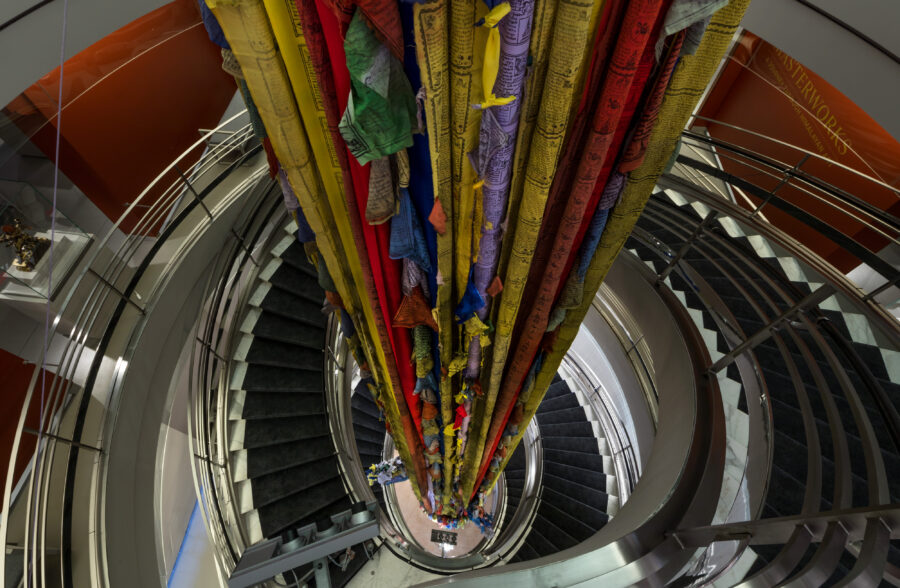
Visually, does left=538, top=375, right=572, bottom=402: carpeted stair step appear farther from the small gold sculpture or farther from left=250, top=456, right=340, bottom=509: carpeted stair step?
the small gold sculpture

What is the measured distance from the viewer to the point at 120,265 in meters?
3.20

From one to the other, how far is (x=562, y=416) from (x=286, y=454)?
6552 millimetres

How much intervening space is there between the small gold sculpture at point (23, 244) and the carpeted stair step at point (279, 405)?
221 centimetres

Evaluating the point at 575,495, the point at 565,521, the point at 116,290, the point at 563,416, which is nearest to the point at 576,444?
the point at 563,416

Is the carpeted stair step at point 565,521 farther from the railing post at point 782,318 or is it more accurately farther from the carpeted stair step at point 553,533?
the railing post at point 782,318

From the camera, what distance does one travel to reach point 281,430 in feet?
15.6

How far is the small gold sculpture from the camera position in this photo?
265 centimetres

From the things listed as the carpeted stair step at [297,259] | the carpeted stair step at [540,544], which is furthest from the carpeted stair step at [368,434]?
the carpeted stair step at [297,259]

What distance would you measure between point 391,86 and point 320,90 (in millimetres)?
280

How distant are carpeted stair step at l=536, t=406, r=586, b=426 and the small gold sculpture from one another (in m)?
8.98

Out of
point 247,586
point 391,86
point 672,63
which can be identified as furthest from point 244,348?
point 672,63

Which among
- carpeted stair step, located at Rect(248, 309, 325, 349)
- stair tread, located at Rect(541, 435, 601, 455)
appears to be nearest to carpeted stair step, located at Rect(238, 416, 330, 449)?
carpeted stair step, located at Rect(248, 309, 325, 349)

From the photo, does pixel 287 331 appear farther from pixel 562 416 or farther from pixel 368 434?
pixel 562 416

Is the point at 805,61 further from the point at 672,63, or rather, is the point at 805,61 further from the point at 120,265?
the point at 120,265
